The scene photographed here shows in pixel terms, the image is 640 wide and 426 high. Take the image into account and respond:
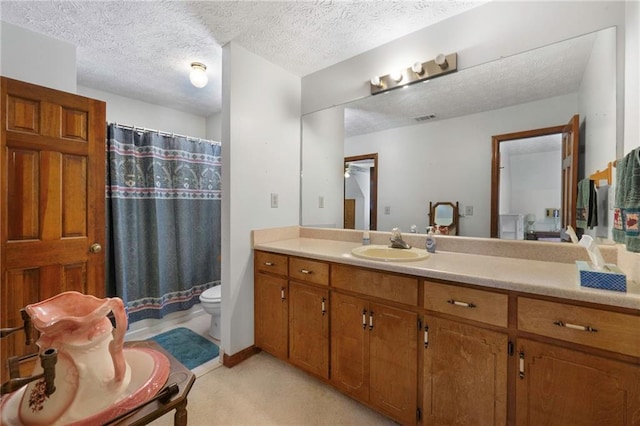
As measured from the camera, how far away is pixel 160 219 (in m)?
2.59

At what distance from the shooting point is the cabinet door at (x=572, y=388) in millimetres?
901

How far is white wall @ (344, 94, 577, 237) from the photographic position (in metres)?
1.55

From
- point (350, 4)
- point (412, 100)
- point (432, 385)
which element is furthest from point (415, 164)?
point (432, 385)

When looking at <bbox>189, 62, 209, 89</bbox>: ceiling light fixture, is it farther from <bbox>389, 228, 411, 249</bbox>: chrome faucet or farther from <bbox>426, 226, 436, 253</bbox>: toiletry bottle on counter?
<bbox>426, 226, 436, 253</bbox>: toiletry bottle on counter

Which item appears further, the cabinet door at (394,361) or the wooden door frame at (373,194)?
the wooden door frame at (373,194)

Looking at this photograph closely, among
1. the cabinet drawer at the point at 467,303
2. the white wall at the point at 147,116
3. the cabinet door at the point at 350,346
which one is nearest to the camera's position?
the cabinet drawer at the point at 467,303

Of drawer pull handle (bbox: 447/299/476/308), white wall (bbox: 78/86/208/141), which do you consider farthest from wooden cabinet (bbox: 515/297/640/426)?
white wall (bbox: 78/86/208/141)

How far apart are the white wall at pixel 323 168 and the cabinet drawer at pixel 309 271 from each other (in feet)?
2.15

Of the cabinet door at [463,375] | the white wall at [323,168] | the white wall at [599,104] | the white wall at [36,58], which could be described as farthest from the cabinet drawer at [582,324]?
the white wall at [36,58]

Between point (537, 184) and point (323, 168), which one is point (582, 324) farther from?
point (323, 168)

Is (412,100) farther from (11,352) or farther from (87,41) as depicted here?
(11,352)

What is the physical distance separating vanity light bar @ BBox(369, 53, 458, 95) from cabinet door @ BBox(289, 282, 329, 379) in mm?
1554

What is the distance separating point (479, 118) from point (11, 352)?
3201 mm

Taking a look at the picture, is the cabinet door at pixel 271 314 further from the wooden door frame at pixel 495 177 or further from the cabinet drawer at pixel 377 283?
the wooden door frame at pixel 495 177
